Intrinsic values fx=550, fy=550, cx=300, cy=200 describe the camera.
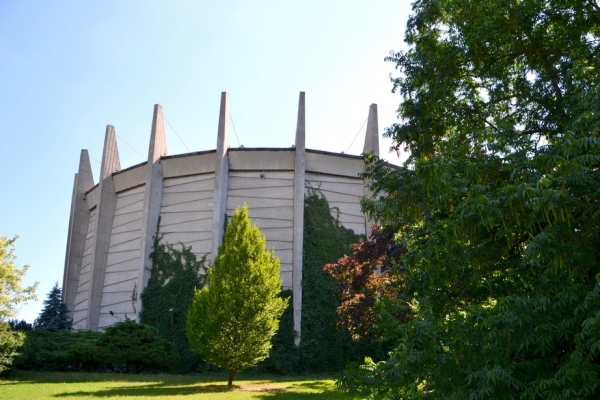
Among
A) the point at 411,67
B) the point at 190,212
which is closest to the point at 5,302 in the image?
the point at 190,212

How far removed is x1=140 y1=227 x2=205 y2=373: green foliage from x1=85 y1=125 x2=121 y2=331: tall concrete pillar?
4.16 meters

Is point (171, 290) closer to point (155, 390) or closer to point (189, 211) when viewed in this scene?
point (189, 211)

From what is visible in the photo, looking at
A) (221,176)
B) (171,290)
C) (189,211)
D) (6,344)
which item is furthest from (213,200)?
(6,344)

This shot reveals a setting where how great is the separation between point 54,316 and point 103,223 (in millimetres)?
6272

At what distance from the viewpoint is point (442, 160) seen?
7617mm

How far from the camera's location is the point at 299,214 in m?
29.1

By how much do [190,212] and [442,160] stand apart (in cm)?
2460

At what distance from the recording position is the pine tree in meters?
32.5

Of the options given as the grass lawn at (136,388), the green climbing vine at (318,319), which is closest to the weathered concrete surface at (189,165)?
the green climbing vine at (318,319)

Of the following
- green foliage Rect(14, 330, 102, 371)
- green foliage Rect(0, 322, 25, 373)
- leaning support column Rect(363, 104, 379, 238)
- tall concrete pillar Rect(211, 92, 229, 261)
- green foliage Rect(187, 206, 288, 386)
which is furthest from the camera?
leaning support column Rect(363, 104, 379, 238)

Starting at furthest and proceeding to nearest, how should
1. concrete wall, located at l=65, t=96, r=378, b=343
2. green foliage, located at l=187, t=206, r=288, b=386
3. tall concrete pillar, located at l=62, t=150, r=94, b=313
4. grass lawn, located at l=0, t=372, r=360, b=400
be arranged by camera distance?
1. tall concrete pillar, located at l=62, t=150, r=94, b=313
2. concrete wall, located at l=65, t=96, r=378, b=343
3. green foliage, located at l=187, t=206, r=288, b=386
4. grass lawn, located at l=0, t=372, r=360, b=400

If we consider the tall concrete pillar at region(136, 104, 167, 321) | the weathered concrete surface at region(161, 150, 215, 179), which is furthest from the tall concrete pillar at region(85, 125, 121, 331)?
the weathered concrete surface at region(161, 150, 215, 179)

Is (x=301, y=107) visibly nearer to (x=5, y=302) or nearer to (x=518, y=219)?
(x=5, y=302)

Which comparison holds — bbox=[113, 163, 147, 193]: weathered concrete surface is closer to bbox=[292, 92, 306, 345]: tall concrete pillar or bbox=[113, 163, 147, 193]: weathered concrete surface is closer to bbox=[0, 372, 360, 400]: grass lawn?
bbox=[292, 92, 306, 345]: tall concrete pillar
